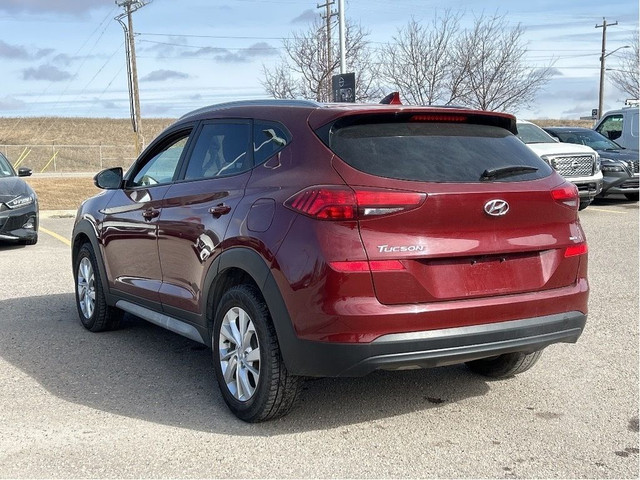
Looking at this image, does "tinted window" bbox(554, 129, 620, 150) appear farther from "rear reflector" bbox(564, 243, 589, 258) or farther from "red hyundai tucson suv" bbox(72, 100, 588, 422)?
"rear reflector" bbox(564, 243, 589, 258)

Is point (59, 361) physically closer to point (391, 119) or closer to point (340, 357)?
point (340, 357)

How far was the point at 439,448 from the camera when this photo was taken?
3.80m

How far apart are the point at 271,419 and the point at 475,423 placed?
110 centimetres

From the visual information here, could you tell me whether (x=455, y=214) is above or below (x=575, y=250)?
above

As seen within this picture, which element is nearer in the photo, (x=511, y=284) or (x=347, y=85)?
(x=511, y=284)

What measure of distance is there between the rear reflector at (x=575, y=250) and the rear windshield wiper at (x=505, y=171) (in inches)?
18.3

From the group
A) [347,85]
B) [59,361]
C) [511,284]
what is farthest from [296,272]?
[347,85]

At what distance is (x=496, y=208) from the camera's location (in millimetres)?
3855

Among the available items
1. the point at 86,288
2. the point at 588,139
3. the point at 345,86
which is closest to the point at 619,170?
the point at 588,139

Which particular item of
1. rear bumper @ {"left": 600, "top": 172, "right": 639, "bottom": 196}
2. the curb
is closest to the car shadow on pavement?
the curb

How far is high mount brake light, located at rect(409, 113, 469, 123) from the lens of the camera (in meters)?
4.09

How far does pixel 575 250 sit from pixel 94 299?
3912 mm

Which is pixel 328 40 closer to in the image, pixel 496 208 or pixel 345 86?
pixel 345 86

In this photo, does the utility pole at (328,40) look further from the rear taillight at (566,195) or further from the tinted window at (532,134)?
the rear taillight at (566,195)
